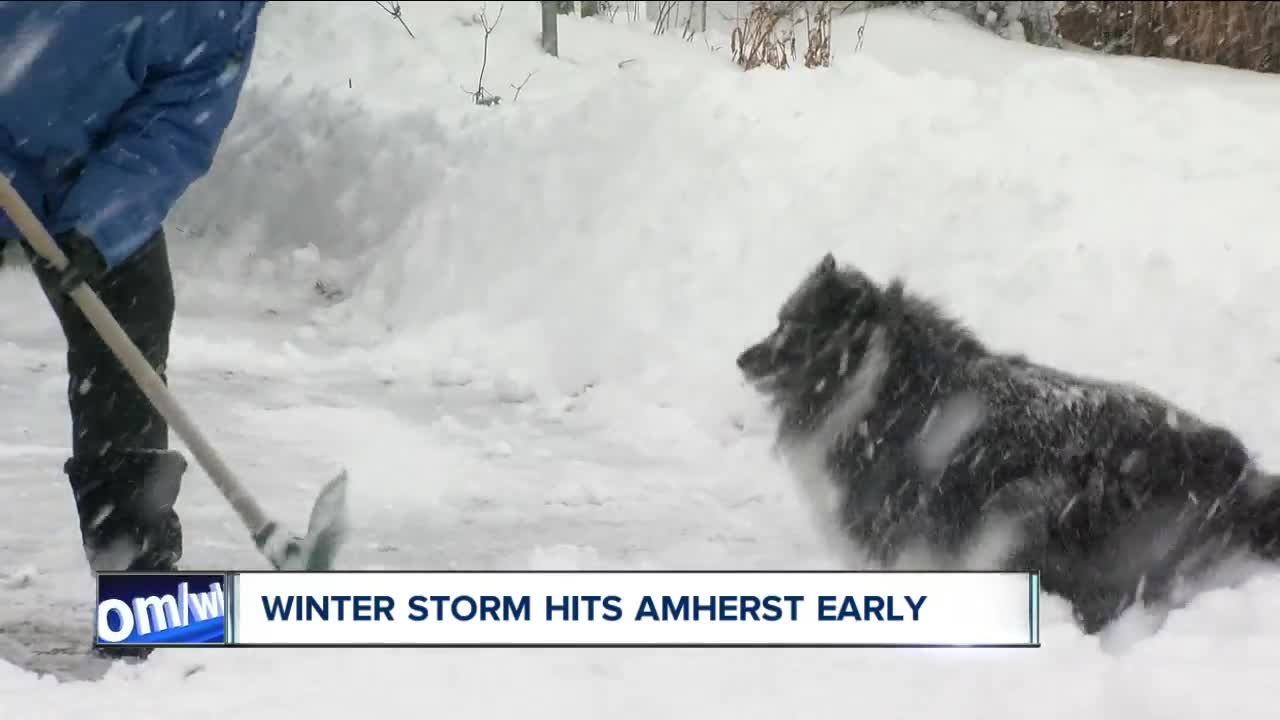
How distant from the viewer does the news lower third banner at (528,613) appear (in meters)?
2.53

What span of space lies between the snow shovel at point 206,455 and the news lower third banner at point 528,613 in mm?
137

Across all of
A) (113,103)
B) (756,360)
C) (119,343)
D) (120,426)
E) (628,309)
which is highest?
(113,103)

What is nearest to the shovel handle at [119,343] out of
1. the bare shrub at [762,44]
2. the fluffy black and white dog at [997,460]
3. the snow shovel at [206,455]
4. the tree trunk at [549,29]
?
the snow shovel at [206,455]

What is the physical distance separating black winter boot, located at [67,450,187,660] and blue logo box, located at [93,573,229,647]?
0.06m

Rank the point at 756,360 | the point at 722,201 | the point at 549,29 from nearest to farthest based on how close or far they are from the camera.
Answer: the point at 756,360 → the point at 722,201 → the point at 549,29

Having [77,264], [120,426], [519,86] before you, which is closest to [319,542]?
[120,426]

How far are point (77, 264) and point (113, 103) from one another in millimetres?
304

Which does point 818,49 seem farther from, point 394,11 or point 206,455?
point 206,455

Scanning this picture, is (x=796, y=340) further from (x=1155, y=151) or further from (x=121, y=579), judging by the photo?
(x=121, y=579)

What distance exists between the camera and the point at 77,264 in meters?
2.37

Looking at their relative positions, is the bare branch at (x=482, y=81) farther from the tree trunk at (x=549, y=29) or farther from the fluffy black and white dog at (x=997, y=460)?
the fluffy black and white dog at (x=997, y=460)

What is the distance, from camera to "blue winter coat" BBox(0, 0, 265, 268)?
229 cm

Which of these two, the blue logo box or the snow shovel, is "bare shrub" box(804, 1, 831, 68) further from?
the blue logo box

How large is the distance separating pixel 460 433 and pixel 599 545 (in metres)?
0.94
